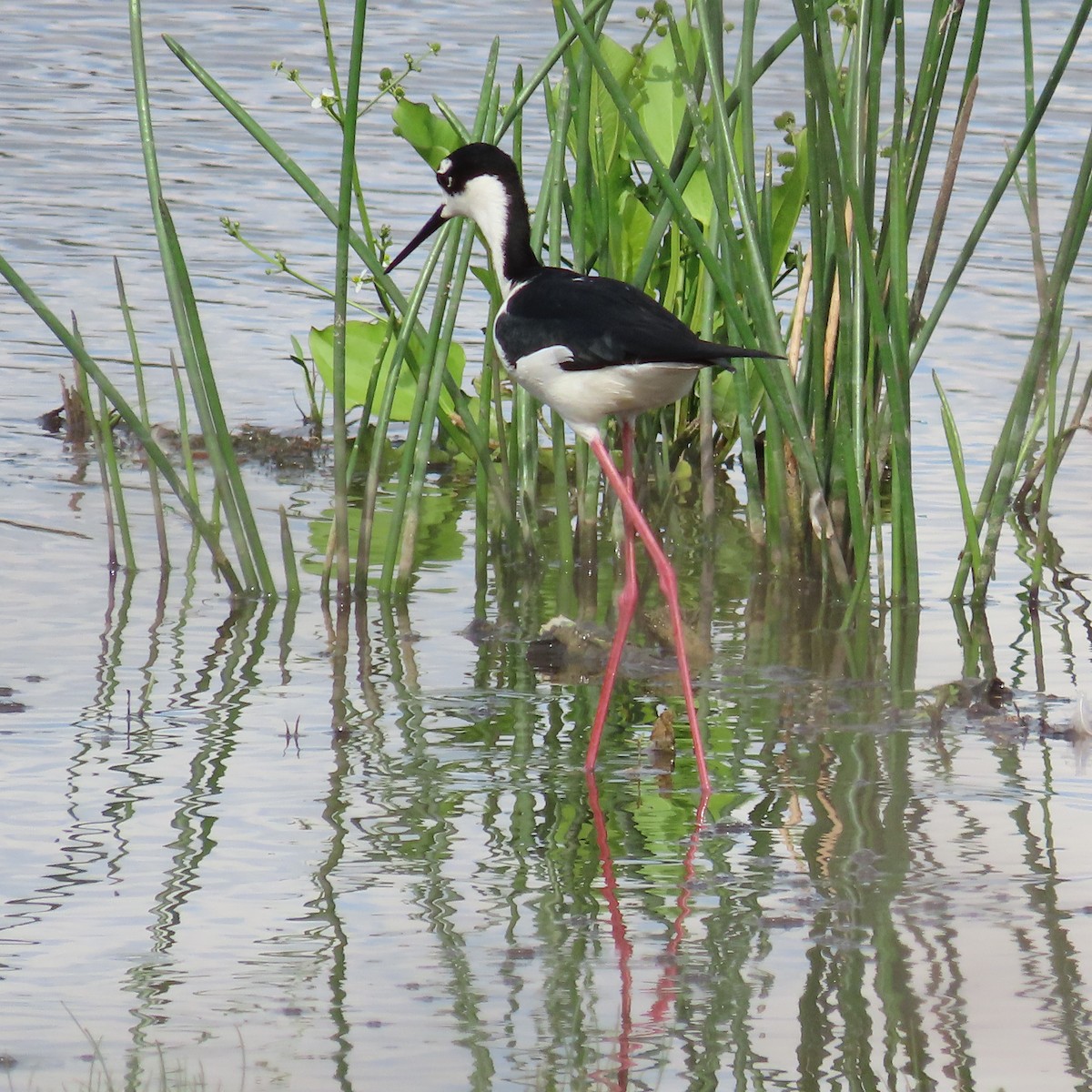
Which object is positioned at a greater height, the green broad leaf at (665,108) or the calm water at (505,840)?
the green broad leaf at (665,108)

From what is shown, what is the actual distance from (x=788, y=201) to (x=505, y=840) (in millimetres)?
2586

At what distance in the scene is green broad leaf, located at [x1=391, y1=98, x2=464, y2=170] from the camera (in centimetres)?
503

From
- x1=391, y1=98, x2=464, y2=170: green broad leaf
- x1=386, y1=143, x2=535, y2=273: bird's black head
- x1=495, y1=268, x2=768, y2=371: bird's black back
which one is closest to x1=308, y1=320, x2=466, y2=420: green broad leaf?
x1=391, y1=98, x2=464, y2=170: green broad leaf

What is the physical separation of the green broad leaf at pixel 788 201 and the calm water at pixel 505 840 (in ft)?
2.66

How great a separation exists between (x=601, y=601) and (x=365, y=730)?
45.3 inches

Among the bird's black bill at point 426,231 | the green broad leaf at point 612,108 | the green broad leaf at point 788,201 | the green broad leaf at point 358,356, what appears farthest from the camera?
the green broad leaf at point 358,356

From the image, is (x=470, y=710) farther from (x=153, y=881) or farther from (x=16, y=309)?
(x=16, y=309)

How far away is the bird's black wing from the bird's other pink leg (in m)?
0.30

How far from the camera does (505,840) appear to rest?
10.5 ft

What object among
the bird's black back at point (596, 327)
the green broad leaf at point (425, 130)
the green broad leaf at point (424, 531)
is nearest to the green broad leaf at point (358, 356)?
the green broad leaf at point (424, 531)

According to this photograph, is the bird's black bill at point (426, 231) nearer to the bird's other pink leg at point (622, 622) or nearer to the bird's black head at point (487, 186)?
the bird's black head at point (487, 186)

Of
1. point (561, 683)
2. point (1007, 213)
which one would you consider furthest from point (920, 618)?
point (1007, 213)

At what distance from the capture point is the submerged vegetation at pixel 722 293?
4.08m

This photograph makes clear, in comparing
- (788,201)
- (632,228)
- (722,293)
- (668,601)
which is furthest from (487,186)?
(788,201)
